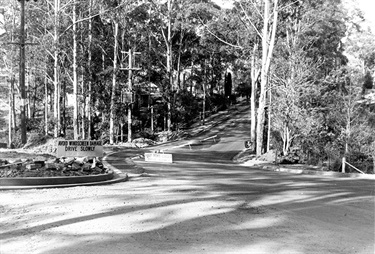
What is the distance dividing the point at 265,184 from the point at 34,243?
949 centimetres

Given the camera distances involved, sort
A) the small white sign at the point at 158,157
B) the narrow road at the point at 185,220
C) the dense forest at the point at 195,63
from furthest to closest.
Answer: the dense forest at the point at 195,63 < the small white sign at the point at 158,157 < the narrow road at the point at 185,220

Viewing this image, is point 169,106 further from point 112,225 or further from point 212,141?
point 112,225

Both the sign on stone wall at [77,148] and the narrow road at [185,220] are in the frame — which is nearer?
the narrow road at [185,220]

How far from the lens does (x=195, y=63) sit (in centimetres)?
6103

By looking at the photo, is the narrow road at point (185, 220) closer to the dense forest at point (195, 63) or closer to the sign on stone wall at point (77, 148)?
the sign on stone wall at point (77, 148)

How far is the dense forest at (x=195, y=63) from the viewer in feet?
94.7

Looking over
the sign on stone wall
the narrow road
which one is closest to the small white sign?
the sign on stone wall

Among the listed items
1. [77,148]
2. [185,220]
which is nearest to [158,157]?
[77,148]

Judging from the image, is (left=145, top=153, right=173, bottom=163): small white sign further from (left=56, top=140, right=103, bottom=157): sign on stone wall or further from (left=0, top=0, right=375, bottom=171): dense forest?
(left=56, top=140, right=103, bottom=157): sign on stone wall

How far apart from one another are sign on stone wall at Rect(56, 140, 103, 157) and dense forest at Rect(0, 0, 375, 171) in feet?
→ 29.5

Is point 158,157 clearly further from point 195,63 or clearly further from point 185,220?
point 195,63

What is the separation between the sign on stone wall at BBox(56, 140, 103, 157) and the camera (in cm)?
1384

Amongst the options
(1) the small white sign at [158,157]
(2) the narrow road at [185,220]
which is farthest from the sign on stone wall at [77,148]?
(1) the small white sign at [158,157]

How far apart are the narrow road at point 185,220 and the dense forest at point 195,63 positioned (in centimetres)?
1384
